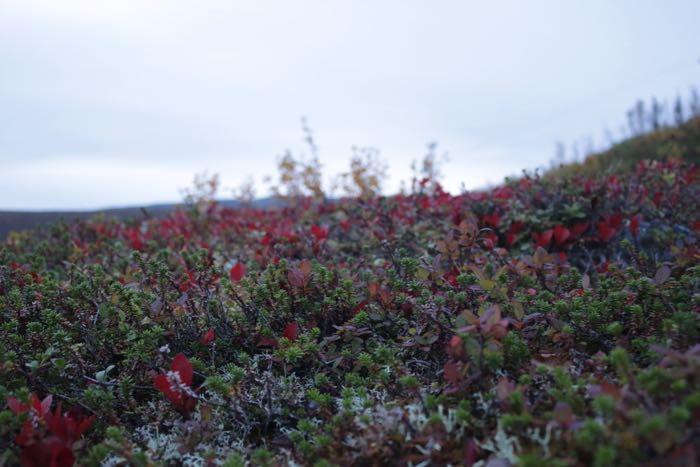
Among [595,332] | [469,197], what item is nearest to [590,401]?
[595,332]

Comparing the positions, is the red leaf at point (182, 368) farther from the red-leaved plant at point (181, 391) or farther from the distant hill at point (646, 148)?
the distant hill at point (646, 148)

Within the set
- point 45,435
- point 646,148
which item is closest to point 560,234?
point 45,435

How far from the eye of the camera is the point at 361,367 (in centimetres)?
200

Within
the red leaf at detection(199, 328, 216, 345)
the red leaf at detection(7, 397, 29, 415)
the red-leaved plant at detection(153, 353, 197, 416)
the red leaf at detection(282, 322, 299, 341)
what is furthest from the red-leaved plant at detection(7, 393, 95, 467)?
the red leaf at detection(282, 322, 299, 341)

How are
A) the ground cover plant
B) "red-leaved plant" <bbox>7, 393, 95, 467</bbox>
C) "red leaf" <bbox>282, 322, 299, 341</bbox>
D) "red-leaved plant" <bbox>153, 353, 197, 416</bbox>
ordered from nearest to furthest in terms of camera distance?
the ground cover plant < "red-leaved plant" <bbox>7, 393, 95, 467</bbox> < "red-leaved plant" <bbox>153, 353, 197, 416</bbox> < "red leaf" <bbox>282, 322, 299, 341</bbox>

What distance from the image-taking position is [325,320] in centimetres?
228

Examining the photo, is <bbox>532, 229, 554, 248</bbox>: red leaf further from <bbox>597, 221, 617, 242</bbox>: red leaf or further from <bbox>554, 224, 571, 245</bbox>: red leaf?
<bbox>597, 221, 617, 242</bbox>: red leaf

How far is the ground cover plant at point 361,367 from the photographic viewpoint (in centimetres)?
136

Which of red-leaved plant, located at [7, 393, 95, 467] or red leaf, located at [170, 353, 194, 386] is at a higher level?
red leaf, located at [170, 353, 194, 386]

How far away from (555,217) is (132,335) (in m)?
2.94

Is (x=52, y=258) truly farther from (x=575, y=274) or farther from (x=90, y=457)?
(x=575, y=274)

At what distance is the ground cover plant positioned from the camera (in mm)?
1363

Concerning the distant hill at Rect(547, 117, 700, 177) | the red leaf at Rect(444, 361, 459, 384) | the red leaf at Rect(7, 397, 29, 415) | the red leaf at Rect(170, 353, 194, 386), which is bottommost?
the red leaf at Rect(7, 397, 29, 415)

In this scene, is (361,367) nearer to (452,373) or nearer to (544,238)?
(452,373)
